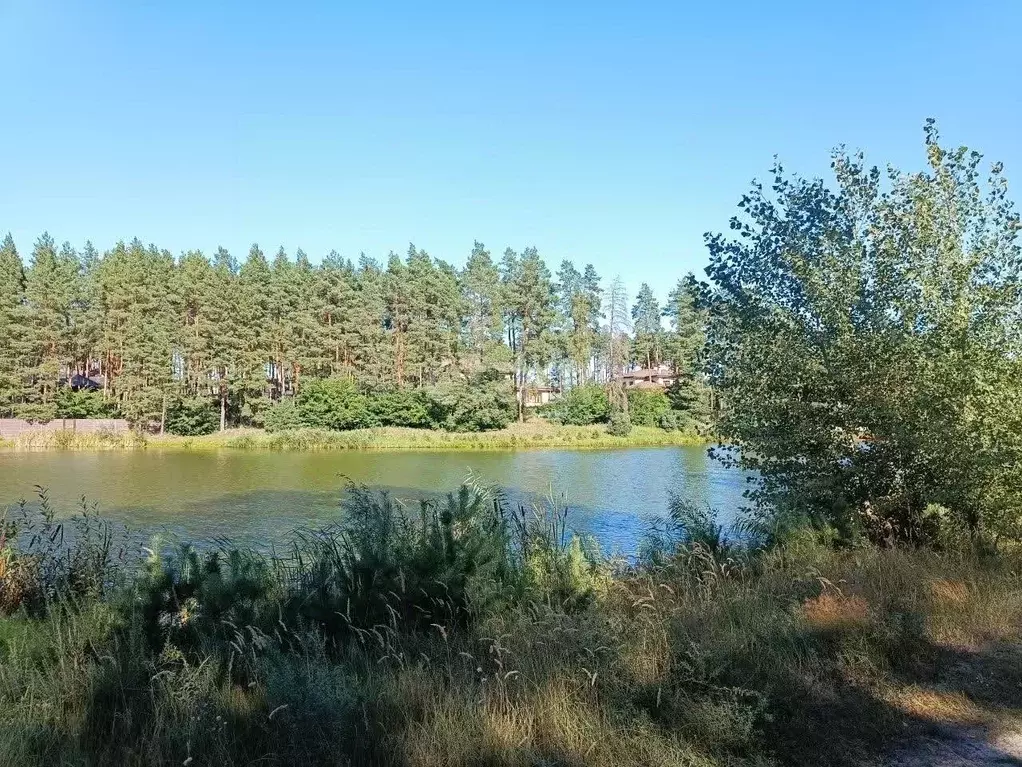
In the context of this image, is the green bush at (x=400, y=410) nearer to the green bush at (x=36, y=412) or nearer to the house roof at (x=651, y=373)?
the green bush at (x=36, y=412)

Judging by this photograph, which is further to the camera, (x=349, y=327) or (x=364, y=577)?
(x=349, y=327)

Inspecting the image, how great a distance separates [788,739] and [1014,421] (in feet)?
18.8

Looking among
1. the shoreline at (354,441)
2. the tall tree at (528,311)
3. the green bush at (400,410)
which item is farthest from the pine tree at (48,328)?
the tall tree at (528,311)

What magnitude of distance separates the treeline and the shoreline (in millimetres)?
3846

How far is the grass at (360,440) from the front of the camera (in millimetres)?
39938

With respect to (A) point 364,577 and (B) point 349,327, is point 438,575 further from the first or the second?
(B) point 349,327

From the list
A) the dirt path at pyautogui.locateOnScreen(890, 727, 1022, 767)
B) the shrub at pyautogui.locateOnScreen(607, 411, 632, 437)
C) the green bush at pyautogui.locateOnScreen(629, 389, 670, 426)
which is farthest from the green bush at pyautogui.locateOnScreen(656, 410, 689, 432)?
the dirt path at pyautogui.locateOnScreen(890, 727, 1022, 767)

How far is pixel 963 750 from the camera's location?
331 cm

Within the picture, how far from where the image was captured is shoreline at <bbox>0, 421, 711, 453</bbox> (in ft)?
131

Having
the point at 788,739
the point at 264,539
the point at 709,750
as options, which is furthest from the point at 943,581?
the point at 264,539

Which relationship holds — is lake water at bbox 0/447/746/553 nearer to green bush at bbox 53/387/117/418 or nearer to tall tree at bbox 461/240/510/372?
green bush at bbox 53/387/117/418

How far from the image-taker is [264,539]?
43.3 ft

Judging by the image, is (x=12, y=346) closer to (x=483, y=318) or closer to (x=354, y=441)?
(x=354, y=441)

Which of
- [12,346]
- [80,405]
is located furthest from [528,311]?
[12,346]
